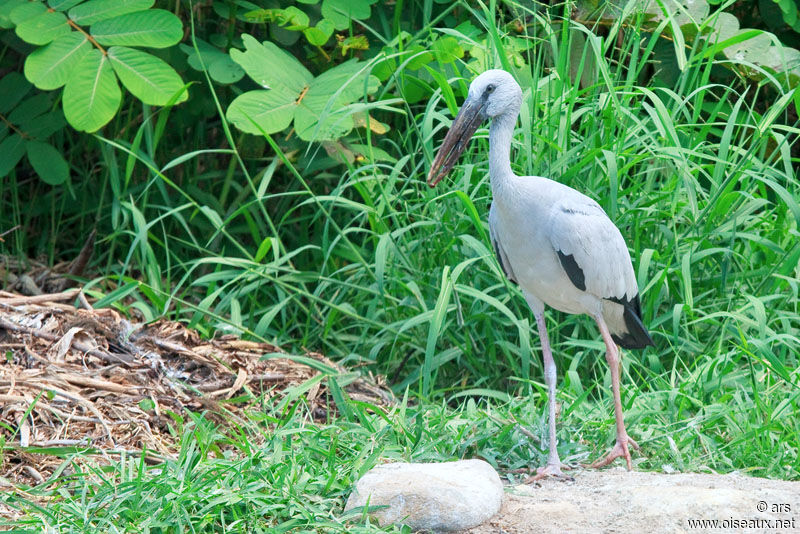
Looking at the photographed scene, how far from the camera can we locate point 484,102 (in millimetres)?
3686

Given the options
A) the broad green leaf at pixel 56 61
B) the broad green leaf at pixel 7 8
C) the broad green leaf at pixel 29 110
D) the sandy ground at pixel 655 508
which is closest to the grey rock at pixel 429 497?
the sandy ground at pixel 655 508

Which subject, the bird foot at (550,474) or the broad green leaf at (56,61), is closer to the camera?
the bird foot at (550,474)

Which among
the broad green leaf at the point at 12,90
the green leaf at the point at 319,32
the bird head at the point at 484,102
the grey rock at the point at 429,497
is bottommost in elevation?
the broad green leaf at the point at 12,90

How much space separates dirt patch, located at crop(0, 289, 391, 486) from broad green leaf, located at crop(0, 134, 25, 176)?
3.14 feet

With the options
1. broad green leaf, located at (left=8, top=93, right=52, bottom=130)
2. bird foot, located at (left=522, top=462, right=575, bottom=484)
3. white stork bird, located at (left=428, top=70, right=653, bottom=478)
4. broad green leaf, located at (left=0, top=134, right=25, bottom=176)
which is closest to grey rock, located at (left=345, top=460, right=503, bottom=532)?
bird foot, located at (left=522, top=462, right=575, bottom=484)

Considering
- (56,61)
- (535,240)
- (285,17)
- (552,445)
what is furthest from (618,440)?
(56,61)

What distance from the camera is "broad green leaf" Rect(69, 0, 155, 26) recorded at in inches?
181

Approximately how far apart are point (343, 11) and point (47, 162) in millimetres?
1838

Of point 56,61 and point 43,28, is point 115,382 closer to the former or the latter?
point 56,61

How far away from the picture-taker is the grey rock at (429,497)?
291 centimetres

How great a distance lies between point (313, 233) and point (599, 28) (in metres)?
2.13

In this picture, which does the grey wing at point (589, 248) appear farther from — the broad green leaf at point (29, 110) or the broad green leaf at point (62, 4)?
the broad green leaf at point (29, 110)

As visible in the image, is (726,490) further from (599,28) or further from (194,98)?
(194,98)

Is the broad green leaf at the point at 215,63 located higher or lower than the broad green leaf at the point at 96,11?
lower
